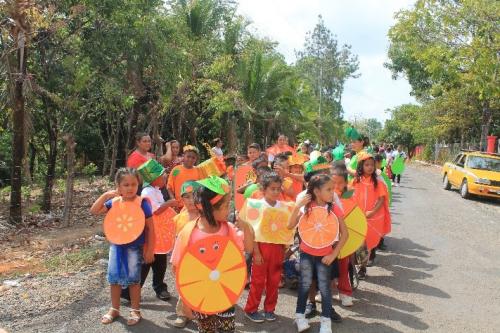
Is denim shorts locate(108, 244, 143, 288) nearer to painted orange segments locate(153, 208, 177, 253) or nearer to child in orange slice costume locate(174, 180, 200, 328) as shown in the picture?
child in orange slice costume locate(174, 180, 200, 328)

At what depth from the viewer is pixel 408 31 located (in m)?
19.2

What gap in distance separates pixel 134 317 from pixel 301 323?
1.52m

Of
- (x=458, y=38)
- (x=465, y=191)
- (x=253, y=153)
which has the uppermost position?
(x=458, y=38)

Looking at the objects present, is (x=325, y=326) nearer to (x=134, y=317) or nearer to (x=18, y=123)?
(x=134, y=317)

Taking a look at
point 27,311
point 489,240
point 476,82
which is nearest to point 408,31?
point 476,82

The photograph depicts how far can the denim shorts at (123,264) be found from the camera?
444 centimetres

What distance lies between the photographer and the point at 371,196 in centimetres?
618

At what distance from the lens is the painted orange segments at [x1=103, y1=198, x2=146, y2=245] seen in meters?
4.38

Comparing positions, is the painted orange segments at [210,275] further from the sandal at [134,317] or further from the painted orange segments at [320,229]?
the sandal at [134,317]

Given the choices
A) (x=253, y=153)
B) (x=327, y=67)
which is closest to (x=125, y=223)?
(x=253, y=153)

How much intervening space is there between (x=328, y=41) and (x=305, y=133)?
2141 centimetres

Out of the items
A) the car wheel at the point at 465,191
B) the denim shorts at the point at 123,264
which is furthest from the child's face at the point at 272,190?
the car wheel at the point at 465,191

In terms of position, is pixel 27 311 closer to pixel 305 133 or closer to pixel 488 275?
pixel 488 275

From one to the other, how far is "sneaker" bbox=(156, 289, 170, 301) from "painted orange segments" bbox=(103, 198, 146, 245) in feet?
3.85
